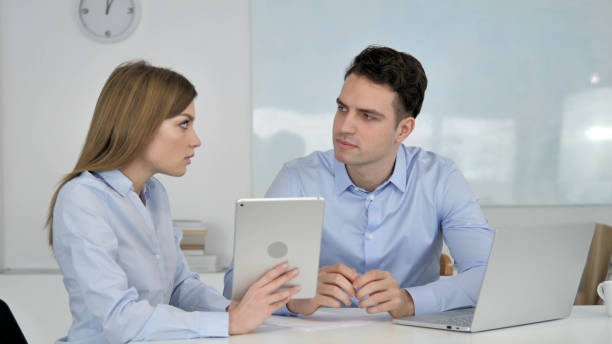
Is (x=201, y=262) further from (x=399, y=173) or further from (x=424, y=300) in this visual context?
(x=424, y=300)

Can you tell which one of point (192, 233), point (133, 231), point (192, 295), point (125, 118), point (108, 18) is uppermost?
point (108, 18)

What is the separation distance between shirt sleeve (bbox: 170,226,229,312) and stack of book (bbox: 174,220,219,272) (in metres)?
1.47

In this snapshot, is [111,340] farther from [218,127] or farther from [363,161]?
[218,127]

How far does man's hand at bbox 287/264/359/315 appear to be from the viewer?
1.58m

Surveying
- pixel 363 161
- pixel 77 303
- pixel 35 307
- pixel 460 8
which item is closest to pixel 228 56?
pixel 460 8

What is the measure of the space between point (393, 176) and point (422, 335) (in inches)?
28.7

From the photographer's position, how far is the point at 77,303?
1.55 meters

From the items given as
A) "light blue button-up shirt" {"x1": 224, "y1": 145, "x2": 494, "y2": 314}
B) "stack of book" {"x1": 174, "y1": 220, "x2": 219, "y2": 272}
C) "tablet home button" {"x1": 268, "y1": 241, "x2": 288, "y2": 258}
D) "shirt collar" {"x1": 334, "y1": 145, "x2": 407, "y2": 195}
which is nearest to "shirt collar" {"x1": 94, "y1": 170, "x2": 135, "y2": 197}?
"tablet home button" {"x1": 268, "y1": 241, "x2": 288, "y2": 258}

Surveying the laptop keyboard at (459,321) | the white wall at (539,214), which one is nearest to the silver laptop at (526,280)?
the laptop keyboard at (459,321)

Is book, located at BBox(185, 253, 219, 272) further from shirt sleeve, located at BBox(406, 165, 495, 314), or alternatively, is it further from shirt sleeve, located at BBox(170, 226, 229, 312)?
shirt sleeve, located at BBox(406, 165, 495, 314)

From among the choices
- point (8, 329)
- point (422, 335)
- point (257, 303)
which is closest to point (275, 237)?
point (257, 303)

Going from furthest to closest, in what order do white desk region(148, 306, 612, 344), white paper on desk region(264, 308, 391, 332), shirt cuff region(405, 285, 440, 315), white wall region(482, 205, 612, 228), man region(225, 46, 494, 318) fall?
white wall region(482, 205, 612, 228)
man region(225, 46, 494, 318)
shirt cuff region(405, 285, 440, 315)
white paper on desk region(264, 308, 391, 332)
white desk region(148, 306, 612, 344)

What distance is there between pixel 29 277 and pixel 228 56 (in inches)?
59.7

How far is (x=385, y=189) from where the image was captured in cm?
209
